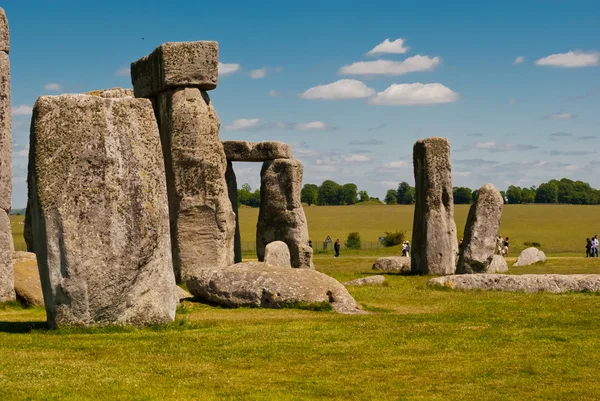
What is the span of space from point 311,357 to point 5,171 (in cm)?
883

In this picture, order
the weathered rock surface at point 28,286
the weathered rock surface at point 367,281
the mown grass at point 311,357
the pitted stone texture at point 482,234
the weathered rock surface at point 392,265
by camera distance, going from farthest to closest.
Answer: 1. the weathered rock surface at point 392,265
2. the pitted stone texture at point 482,234
3. the weathered rock surface at point 367,281
4. the weathered rock surface at point 28,286
5. the mown grass at point 311,357

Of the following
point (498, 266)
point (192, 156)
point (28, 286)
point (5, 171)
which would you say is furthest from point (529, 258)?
point (5, 171)

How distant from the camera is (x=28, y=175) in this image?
1344cm

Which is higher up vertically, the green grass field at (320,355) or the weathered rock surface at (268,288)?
the weathered rock surface at (268,288)

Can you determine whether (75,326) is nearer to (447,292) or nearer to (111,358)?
(111,358)

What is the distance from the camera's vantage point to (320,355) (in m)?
11.9

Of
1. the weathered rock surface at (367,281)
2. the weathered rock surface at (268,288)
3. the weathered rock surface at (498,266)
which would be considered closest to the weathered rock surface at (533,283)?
the weathered rock surface at (367,281)

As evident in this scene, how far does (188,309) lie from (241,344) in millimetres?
4540

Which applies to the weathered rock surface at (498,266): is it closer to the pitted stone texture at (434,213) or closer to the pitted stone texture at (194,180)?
the pitted stone texture at (434,213)

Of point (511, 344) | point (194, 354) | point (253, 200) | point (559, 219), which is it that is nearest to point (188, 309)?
point (194, 354)

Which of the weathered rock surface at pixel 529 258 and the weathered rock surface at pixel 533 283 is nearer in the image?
the weathered rock surface at pixel 533 283

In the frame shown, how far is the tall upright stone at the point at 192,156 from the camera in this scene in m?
24.0

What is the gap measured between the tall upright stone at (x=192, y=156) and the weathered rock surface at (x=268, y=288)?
20.2 feet

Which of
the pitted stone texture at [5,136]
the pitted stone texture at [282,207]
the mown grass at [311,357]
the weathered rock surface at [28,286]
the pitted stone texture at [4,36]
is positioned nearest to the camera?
the mown grass at [311,357]
